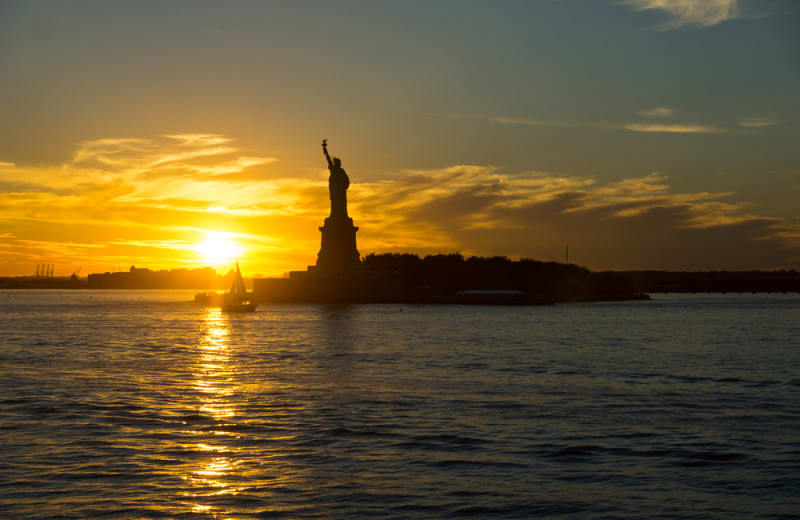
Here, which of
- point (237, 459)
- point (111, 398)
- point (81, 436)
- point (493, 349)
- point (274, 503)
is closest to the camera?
point (274, 503)

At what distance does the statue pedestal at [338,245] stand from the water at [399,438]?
2765 inches

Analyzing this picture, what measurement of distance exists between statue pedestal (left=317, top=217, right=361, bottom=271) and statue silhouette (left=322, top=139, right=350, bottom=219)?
0.96 m

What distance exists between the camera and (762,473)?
15.0 metres

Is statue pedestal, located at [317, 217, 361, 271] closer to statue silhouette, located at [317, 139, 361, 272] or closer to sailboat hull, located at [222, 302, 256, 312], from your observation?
statue silhouette, located at [317, 139, 361, 272]

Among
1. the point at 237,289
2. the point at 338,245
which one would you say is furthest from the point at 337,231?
the point at 237,289

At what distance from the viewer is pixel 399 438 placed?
18.1 metres

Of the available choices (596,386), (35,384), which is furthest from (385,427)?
(35,384)

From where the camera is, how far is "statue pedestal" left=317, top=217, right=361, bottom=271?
4237 inches

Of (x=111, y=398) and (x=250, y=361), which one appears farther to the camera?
(x=250, y=361)

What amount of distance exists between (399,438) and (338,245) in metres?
92.1

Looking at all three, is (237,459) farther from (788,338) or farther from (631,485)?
(788,338)

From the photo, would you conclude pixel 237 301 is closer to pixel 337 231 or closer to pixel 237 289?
pixel 237 289

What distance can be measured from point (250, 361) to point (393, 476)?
23681 mm

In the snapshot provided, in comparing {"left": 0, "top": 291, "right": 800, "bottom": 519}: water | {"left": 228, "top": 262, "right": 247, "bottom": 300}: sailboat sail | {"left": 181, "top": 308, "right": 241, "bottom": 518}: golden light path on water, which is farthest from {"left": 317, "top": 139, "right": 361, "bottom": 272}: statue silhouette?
{"left": 0, "top": 291, "right": 800, "bottom": 519}: water
